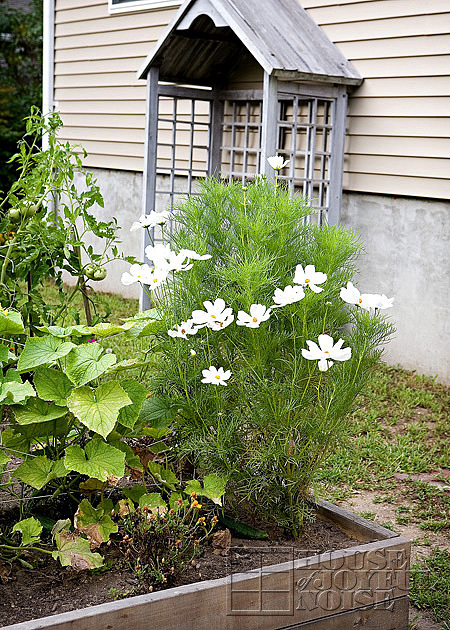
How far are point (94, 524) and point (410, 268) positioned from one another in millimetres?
3835

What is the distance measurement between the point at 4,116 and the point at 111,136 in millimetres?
5499

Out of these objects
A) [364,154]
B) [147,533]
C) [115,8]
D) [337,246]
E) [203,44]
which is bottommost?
[147,533]

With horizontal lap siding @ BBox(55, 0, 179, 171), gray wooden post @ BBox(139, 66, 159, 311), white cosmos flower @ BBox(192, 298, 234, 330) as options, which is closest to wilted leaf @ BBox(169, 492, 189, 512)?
white cosmos flower @ BBox(192, 298, 234, 330)

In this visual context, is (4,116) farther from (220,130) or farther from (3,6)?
(220,130)

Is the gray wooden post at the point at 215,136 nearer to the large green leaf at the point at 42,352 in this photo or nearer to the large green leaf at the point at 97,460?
the large green leaf at the point at 42,352

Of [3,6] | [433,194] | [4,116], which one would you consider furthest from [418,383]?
[3,6]

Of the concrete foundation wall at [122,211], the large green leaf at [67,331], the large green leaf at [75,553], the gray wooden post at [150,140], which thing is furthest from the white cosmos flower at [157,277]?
the concrete foundation wall at [122,211]

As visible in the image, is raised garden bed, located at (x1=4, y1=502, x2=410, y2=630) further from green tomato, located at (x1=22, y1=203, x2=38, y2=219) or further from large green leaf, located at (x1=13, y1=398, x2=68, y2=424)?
green tomato, located at (x1=22, y1=203, x2=38, y2=219)

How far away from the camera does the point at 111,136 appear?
8.61 meters

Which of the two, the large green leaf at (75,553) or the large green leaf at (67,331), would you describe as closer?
the large green leaf at (75,553)

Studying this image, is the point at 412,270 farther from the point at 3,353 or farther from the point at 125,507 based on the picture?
the point at 3,353

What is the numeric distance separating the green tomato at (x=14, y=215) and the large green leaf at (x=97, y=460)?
1.10m

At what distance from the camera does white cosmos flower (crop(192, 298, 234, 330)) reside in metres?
2.20

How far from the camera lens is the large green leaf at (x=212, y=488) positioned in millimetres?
2312
